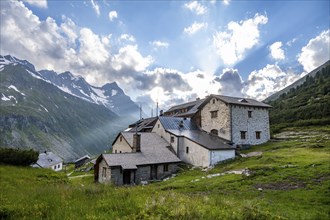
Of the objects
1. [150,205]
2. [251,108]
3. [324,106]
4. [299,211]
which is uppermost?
[324,106]

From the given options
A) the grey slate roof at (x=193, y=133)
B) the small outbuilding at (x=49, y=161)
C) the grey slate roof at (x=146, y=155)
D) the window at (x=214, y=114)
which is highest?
the window at (x=214, y=114)

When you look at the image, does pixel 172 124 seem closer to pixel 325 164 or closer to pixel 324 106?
pixel 325 164

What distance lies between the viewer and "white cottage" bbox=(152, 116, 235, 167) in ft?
125

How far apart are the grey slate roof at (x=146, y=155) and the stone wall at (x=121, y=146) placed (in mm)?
935

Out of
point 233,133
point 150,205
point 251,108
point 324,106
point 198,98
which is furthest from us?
point 198,98

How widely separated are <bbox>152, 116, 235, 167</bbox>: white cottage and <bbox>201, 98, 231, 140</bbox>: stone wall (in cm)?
169

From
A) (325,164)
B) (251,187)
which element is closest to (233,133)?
(325,164)

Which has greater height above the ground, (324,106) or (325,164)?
(324,106)

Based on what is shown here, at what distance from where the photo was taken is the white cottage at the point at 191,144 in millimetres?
38000

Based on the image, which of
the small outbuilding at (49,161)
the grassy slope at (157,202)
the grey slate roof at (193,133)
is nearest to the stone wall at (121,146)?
the grey slate roof at (193,133)

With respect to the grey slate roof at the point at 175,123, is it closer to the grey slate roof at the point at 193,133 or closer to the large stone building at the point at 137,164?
the grey slate roof at the point at 193,133

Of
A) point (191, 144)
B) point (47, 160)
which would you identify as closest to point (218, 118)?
point (191, 144)

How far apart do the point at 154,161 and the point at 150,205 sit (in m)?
29.2

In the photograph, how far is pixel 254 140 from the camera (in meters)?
50.3
